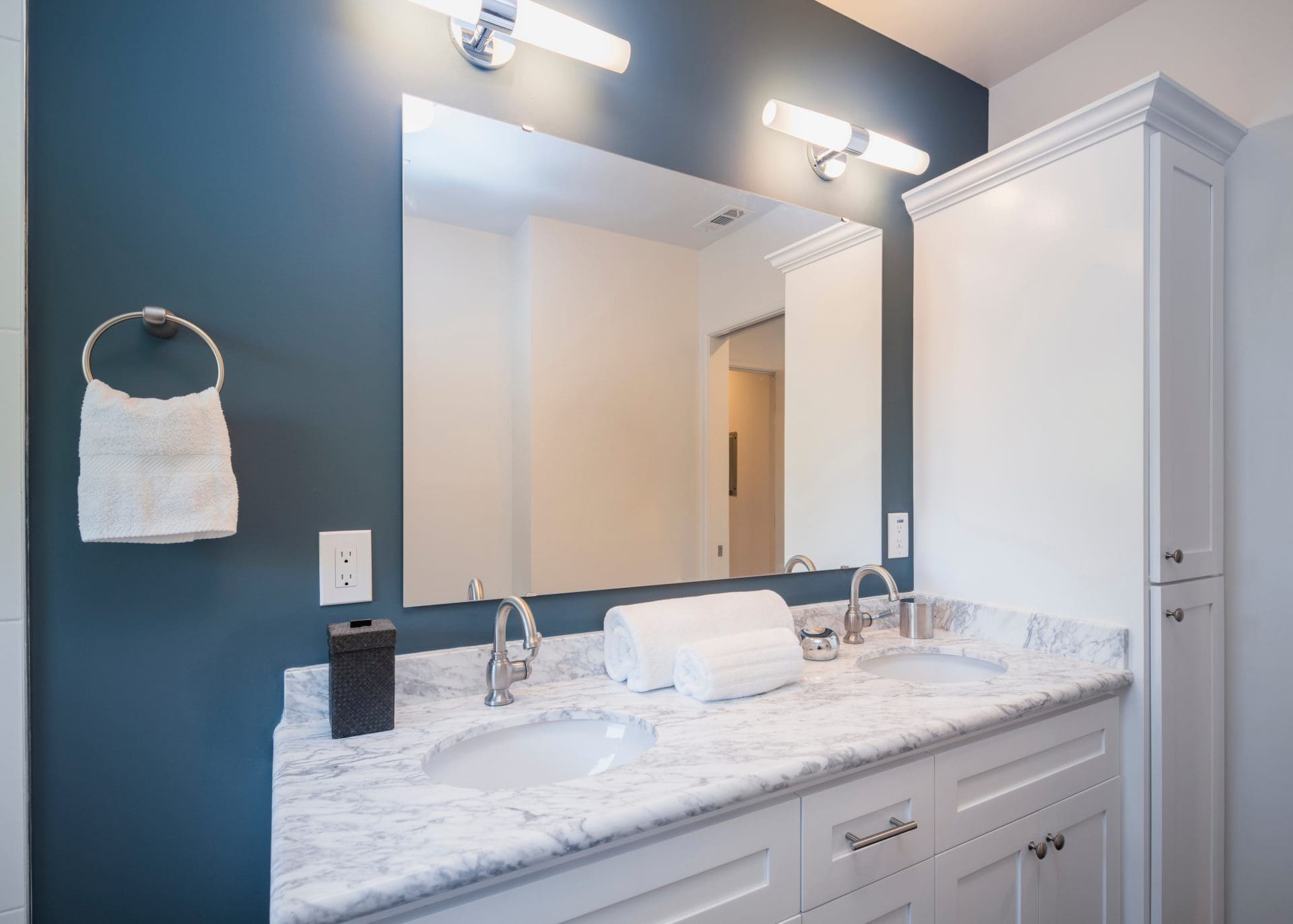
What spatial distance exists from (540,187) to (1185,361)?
146 centimetres

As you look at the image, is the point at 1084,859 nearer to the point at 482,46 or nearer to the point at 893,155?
the point at 893,155

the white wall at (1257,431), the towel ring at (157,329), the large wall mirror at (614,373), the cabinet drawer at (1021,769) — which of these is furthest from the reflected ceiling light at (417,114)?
the white wall at (1257,431)

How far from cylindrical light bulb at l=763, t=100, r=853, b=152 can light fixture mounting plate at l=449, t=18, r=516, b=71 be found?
0.58 meters

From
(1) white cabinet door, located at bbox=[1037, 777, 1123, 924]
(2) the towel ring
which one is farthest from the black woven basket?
(1) white cabinet door, located at bbox=[1037, 777, 1123, 924]

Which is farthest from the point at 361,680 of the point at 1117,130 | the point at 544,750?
the point at 1117,130

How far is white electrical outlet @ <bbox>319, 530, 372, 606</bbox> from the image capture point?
45.1 inches

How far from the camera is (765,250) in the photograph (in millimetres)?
1658

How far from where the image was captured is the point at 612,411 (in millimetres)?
1450

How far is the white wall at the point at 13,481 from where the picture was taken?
0.91 m

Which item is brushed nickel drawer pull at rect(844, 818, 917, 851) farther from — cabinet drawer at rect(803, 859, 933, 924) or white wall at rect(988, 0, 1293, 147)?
white wall at rect(988, 0, 1293, 147)

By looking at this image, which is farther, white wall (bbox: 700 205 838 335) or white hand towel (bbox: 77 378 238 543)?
white wall (bbox: 700 205 838 335)

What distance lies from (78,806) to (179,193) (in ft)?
3.06

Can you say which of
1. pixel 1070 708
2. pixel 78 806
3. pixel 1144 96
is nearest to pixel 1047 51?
pixel 1144 96

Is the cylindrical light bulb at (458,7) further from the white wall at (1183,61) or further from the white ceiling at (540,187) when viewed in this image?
the white wall at (1183,61)
